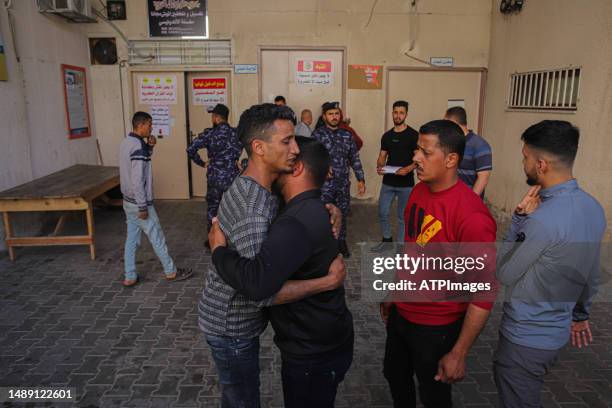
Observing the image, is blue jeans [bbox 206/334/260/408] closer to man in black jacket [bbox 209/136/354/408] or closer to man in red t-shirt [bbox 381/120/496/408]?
man in black jacket [bbox 209/136/354/408]

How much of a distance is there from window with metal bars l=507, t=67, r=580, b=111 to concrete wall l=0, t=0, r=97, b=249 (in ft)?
23.6

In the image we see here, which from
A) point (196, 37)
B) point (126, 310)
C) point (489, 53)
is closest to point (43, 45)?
point (196, 37)

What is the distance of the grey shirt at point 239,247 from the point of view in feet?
5.57

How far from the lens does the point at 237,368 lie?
2.00 meters

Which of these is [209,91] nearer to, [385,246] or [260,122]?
[385,246]

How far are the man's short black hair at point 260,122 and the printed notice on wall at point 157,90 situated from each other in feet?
23.5

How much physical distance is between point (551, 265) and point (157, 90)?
26.0 feet

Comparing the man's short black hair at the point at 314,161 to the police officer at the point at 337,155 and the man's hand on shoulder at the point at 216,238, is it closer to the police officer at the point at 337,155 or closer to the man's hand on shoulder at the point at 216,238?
the man's hand on shoulder at the point at 216,238

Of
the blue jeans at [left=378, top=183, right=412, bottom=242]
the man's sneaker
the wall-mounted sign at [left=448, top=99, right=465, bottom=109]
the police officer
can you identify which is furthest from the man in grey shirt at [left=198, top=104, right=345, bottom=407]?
the wall-mounted sign at [left=448, top=99, right=465, bottom=109]

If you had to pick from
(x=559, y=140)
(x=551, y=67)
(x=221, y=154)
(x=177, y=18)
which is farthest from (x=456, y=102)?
(x=559, y=140)

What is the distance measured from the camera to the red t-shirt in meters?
1.97

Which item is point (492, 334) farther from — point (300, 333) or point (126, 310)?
point (126, 310)

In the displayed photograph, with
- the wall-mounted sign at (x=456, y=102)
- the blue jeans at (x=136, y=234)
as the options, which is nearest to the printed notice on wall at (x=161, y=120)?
the blue jeans at (x=136, y=234)

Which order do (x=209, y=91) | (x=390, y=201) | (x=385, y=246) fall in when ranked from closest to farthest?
1. (x=390, y=201)
2. (x=385, y=246)
3. (x=209, y=91)
